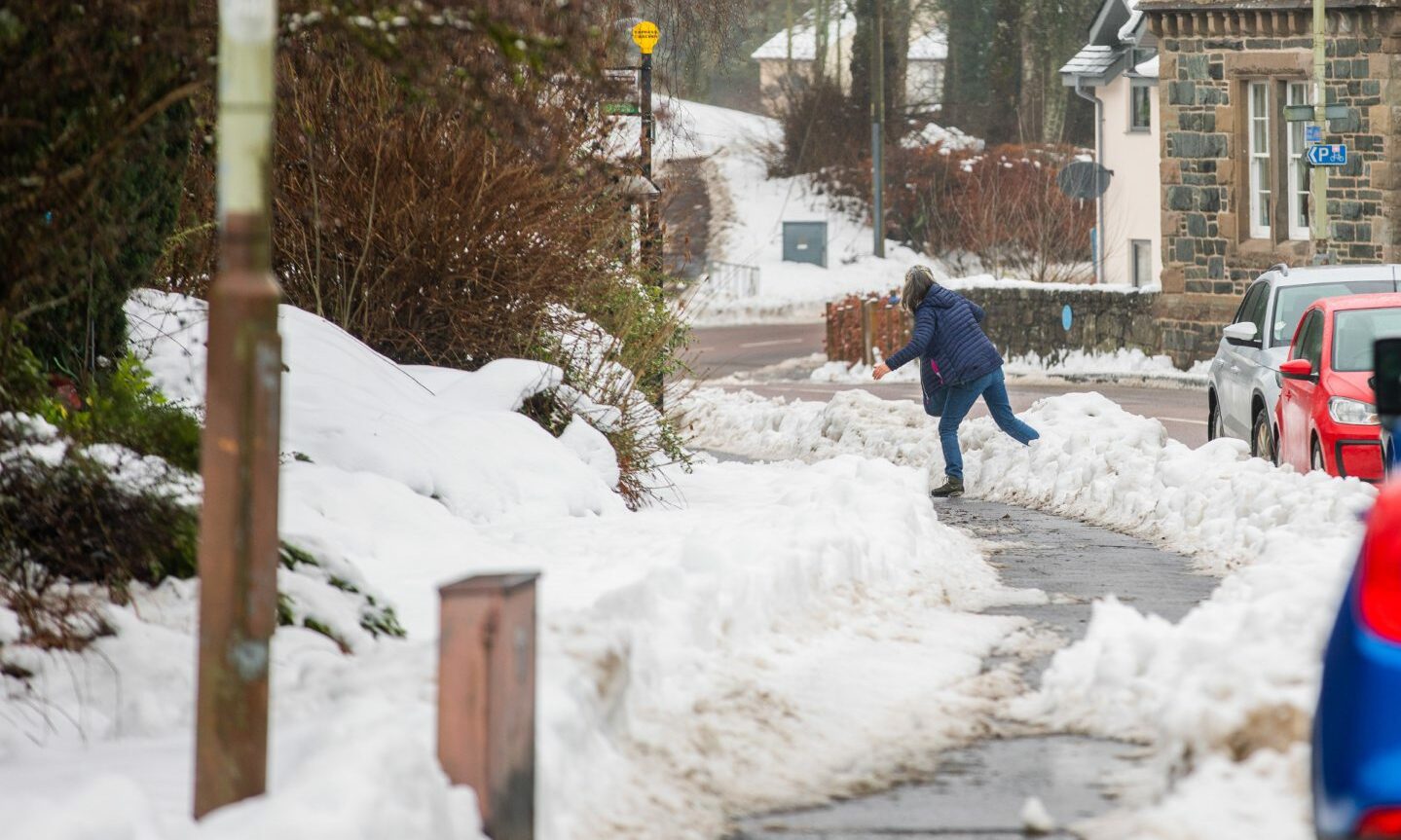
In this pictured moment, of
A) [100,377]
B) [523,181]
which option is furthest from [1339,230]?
[100,377]

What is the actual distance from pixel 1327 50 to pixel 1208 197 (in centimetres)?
308

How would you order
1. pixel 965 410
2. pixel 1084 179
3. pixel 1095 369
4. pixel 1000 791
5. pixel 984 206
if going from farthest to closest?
pixel 984 206
pixel 1084 179
pixel 1095 369
pixel 965 410
pixel 1000 791

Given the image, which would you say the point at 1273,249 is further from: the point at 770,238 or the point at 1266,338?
the point at 770,238

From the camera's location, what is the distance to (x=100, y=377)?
9.33m

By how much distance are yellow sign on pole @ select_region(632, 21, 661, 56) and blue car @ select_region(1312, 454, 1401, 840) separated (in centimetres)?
1287

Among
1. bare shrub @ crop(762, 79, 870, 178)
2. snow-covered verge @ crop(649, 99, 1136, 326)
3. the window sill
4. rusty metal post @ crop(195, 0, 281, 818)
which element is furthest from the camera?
bare shrub @ crop(762, 79, 870, 178)

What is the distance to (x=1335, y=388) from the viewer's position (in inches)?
495

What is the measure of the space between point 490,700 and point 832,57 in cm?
7307

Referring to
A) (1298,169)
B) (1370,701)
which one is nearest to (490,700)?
(1370,701)

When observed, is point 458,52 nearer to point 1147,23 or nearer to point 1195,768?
point 1195,768

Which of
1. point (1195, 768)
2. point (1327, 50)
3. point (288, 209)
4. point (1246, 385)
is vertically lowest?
point (1195, 768)

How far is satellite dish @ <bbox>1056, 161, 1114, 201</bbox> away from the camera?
38.2 m

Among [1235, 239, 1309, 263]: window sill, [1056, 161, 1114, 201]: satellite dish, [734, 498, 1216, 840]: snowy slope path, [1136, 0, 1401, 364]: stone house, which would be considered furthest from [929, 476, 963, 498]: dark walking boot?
[1056, 161, 1114, 201]: satellite dish

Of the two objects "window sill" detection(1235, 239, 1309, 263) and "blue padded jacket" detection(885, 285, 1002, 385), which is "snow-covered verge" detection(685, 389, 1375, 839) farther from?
"window sill" detection(1235, 239, 1309, 263)
